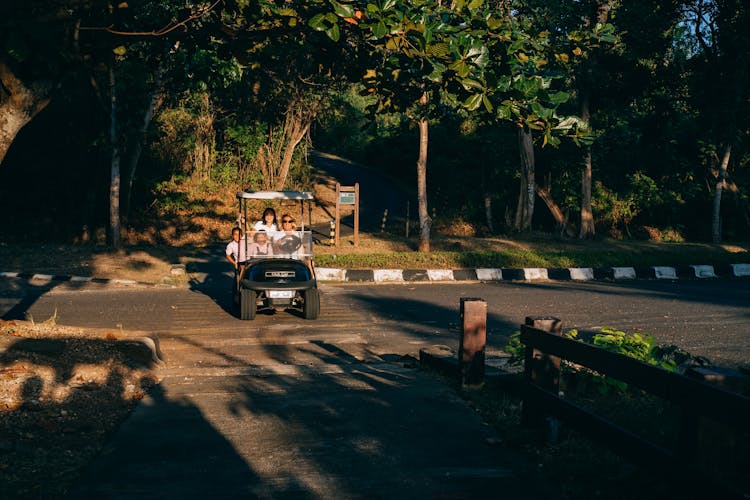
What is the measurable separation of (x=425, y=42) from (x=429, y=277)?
11.2 meters

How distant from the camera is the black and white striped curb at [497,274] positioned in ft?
55.6

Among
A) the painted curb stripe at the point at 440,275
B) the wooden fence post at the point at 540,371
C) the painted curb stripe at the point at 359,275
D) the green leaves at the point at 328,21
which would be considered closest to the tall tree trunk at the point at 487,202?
the painted curb stripe at the point at 440,275

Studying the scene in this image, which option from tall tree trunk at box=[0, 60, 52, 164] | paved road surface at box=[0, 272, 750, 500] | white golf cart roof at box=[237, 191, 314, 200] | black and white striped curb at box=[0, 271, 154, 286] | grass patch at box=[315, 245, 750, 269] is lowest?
paved road surface at box=[0, 272, 750, 500]

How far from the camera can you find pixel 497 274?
17594mm

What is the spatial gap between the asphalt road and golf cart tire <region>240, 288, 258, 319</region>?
156 mm

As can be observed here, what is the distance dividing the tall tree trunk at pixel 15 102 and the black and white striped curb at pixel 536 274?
10.3 meters

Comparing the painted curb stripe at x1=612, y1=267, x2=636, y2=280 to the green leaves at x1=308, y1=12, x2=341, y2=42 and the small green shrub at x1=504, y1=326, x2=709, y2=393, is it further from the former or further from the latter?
the green leaves at x1=308, y1=12, x2=341, y2=42

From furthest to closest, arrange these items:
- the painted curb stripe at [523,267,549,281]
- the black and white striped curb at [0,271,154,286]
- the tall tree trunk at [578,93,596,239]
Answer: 1. the tall tree trunk at [578,93,596,239]
2. the painted curb stripe at [523,267,549,281]
3. the black and white striped curb at [0,271,154,286]

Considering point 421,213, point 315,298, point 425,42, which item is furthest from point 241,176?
point 425,42

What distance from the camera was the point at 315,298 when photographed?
477 inches

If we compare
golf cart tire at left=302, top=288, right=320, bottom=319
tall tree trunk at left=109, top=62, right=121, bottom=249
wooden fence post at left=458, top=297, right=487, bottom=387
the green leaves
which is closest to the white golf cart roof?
golf cart tire at left=302, top=288, right=320, bottom=319

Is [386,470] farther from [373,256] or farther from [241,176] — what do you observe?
[241,176]

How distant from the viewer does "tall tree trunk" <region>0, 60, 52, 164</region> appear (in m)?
7.07

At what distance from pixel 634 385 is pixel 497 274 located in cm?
1326
